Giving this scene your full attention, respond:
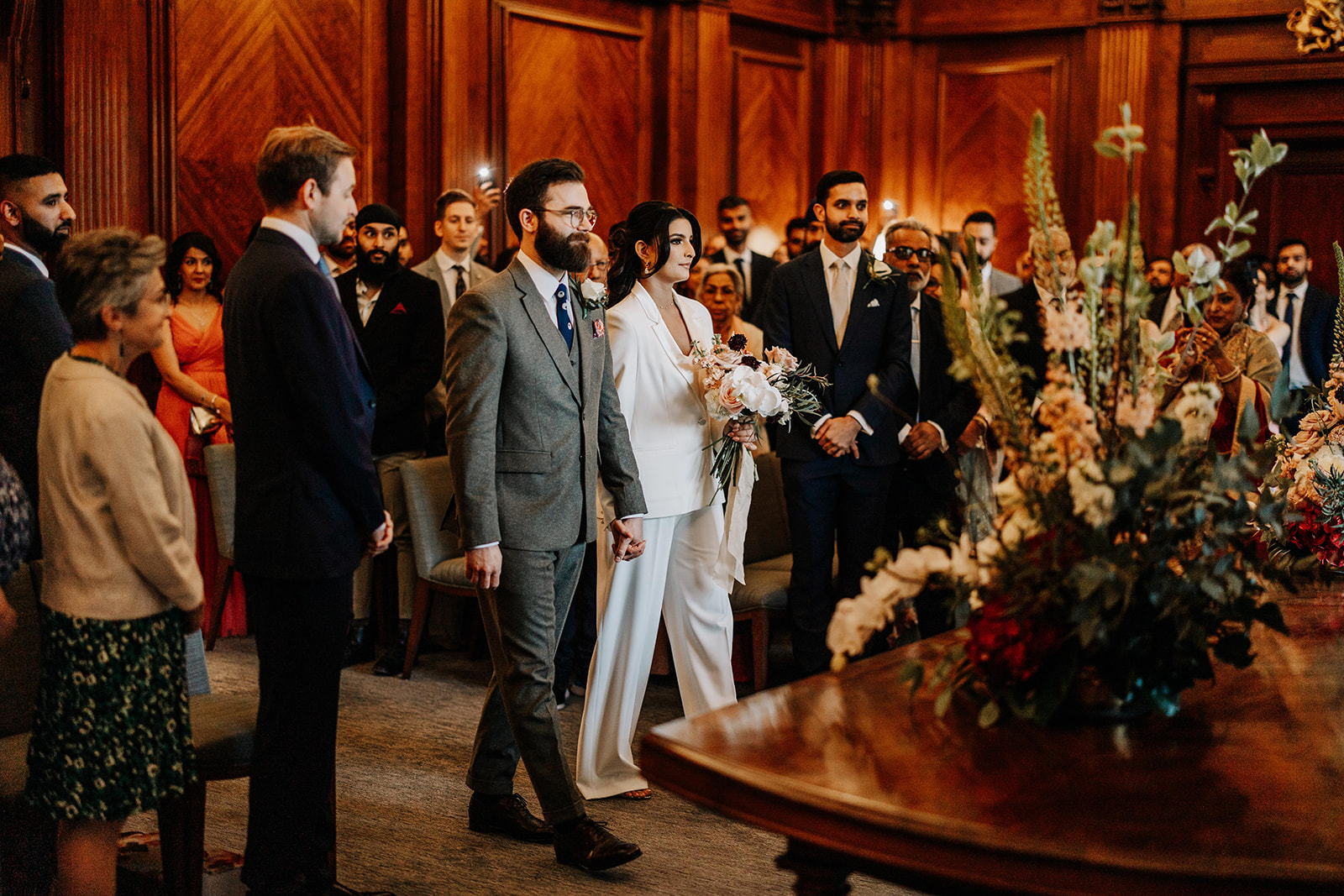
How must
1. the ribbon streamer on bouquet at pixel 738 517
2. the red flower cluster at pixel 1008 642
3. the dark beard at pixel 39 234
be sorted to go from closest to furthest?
the red flower cluster at pixel 1008 642 < the dark beard at pixel 39 234 < the ribbon streamer on bouquet at pixel 738 517

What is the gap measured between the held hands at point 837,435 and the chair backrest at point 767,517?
0.58 metres

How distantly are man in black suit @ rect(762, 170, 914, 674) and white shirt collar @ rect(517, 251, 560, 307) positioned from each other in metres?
1.62

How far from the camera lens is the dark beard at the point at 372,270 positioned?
598 centimetres

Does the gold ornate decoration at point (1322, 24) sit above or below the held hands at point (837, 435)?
above

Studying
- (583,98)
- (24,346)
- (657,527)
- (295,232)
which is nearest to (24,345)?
(24,346)

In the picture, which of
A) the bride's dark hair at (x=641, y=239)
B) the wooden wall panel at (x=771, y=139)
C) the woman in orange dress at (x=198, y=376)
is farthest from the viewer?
the wooden wall panel at (x=771, y=139)

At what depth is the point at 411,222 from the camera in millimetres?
7289

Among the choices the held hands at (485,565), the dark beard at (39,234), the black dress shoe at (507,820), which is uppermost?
the dark beard at (39,234)

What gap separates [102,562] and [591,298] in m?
1.54

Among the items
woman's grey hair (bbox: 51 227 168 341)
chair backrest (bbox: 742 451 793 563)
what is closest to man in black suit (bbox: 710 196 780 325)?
chair backrest (bbox: 742 451 793 563)

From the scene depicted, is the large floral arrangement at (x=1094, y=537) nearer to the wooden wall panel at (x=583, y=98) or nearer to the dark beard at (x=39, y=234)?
the dark beard at (x=39, y=234)

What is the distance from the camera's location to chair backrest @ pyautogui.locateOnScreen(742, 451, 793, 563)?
544cm

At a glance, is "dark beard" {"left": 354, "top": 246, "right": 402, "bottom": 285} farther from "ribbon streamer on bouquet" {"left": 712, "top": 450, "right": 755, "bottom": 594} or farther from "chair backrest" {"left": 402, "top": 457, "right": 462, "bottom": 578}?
"ribbon streamer on bouquet" {"left": 712, "top": 450, "right": 755, "bottom": 594}

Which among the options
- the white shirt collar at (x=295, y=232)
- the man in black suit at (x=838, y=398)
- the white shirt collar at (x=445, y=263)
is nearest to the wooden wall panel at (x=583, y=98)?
the white shirt collar at (x=445, y=263)
